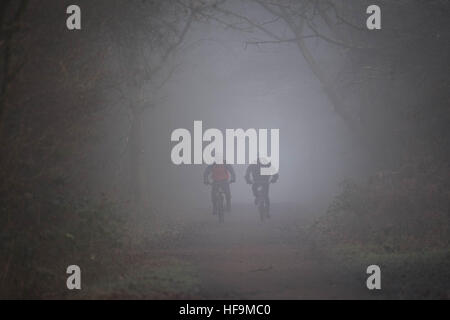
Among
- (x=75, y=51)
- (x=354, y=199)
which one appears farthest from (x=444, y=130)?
(x=75, y=51)

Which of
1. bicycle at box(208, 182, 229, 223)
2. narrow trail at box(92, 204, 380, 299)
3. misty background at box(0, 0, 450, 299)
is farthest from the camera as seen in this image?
bicycle at box(208, 182, 229, 223)

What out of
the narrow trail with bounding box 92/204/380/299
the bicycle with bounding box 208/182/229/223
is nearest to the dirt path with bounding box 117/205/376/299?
the narrow trail with bounding box 92/204/380/299

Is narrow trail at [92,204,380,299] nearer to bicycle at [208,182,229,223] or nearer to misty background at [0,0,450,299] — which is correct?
misty background at [0,0,450,299]

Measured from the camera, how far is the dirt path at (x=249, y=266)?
11.3m

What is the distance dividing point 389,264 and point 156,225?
10551 mm

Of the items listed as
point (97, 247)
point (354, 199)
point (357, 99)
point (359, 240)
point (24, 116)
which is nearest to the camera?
point (24, 116)

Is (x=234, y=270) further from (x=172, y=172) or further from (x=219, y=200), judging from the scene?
(x=172, y=172)

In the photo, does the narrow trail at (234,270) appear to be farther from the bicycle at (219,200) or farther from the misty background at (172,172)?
the bicycle at (219,200)

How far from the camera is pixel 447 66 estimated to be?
21828 millimetres

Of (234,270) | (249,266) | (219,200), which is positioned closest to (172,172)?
(219,200)

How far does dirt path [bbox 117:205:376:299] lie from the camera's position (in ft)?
37.0

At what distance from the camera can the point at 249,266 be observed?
14.0 metres
